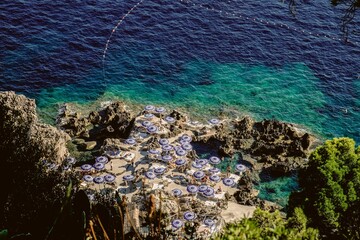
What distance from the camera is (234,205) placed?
39.9 meters

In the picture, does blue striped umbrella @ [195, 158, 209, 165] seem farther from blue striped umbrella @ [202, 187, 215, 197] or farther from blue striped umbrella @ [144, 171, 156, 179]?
blue striped umbrella @ [144, 171, 156, 179]

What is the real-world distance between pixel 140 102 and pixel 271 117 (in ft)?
51.3

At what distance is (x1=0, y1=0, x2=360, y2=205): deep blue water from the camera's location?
55.3 metres

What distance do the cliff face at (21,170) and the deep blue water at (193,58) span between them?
1719 cm

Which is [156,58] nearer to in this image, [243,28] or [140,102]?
[140,102]

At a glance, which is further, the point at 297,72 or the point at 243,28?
the point at 243,28

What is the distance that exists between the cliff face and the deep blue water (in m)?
17.2

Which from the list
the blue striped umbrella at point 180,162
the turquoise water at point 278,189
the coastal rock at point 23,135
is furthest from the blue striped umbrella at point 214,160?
the coastal rock at point 23,135

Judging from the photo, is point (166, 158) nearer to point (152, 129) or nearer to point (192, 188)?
point (192, 188)

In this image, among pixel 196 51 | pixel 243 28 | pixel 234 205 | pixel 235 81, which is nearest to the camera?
pixel 234 205

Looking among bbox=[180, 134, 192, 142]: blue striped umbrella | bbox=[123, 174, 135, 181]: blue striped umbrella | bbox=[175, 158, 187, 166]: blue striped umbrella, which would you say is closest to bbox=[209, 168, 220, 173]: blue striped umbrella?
bbox=[175, 158, 187, 166]: blue striped umbrella

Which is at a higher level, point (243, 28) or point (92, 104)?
point (243, 28)

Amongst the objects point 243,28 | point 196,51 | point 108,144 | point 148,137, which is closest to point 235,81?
point 196,51

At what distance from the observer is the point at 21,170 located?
95.8 feet
